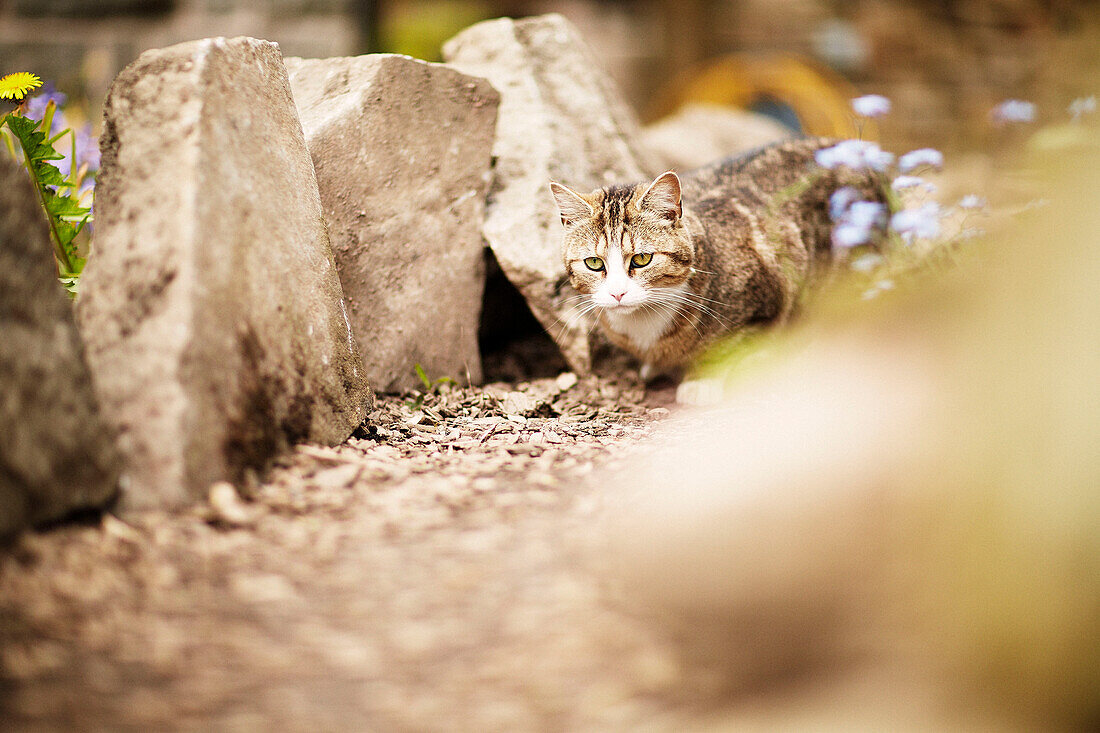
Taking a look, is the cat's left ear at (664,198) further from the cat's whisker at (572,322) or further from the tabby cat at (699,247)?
the cat's whisker at (572,322)

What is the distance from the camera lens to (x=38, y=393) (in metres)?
1.57

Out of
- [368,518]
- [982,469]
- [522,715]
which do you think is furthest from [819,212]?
[522,715]

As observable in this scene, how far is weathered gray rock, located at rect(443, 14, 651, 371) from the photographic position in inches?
125

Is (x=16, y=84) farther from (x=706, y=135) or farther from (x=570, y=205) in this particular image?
(x=706, y=135)

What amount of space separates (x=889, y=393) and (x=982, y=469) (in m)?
0.27

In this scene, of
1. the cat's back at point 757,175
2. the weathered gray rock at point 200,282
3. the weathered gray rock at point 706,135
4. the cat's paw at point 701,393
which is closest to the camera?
the weathered gray rock at point 200,282

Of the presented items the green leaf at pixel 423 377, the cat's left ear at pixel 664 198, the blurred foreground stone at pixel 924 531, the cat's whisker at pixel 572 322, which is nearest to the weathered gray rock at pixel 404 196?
the green leaf at pixel 423 377

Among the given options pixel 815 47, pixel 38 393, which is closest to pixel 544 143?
pixel 38 393

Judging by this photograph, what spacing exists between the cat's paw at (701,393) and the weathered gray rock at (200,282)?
1.45 meters

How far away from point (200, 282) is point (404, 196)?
1230mm

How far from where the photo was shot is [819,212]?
340 centimetres

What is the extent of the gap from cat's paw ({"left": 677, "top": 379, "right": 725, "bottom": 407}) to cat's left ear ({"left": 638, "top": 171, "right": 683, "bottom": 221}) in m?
0.69

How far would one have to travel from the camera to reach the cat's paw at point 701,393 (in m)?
3.01

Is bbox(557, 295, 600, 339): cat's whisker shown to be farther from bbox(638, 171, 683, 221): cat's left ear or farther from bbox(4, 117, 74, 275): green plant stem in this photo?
bbox(4, 117, 74, 275): green plant stem
